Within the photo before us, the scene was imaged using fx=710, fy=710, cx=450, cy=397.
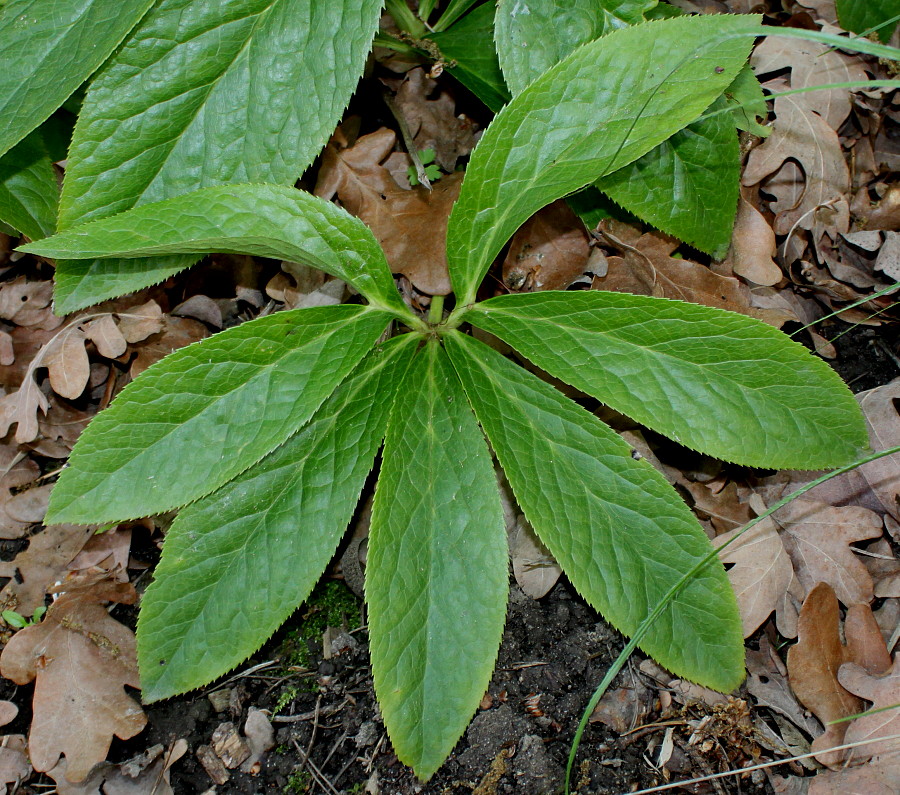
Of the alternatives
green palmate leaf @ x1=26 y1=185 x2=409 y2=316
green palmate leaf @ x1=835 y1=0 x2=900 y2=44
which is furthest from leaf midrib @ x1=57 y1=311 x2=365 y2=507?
green palmate leaf @ x1=835 y1=0 x2=900 y2=44

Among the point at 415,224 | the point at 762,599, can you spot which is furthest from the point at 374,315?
the point at 762,599

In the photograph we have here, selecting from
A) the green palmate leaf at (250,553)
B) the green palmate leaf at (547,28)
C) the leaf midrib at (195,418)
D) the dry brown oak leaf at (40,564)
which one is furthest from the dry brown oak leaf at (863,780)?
the dry brown oak leaf at (40,564)

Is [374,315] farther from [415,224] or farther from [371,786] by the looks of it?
[371,786]

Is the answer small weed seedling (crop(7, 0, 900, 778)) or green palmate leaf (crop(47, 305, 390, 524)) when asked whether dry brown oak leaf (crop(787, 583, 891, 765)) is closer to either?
small weed seedling (crop(7, 0, 900, 778))

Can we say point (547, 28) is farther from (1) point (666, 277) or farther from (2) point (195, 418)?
(2) point (195, 418)

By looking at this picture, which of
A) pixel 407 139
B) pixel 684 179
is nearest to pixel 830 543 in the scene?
pixel 684 179

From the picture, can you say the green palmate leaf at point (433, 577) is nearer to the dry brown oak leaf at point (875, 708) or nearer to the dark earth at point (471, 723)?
the dark earth at point (471, 723)

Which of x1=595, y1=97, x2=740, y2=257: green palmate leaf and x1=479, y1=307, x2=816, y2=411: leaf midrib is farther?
x1=595, y1=97, x2=740, y2=257: green palmate leaf
